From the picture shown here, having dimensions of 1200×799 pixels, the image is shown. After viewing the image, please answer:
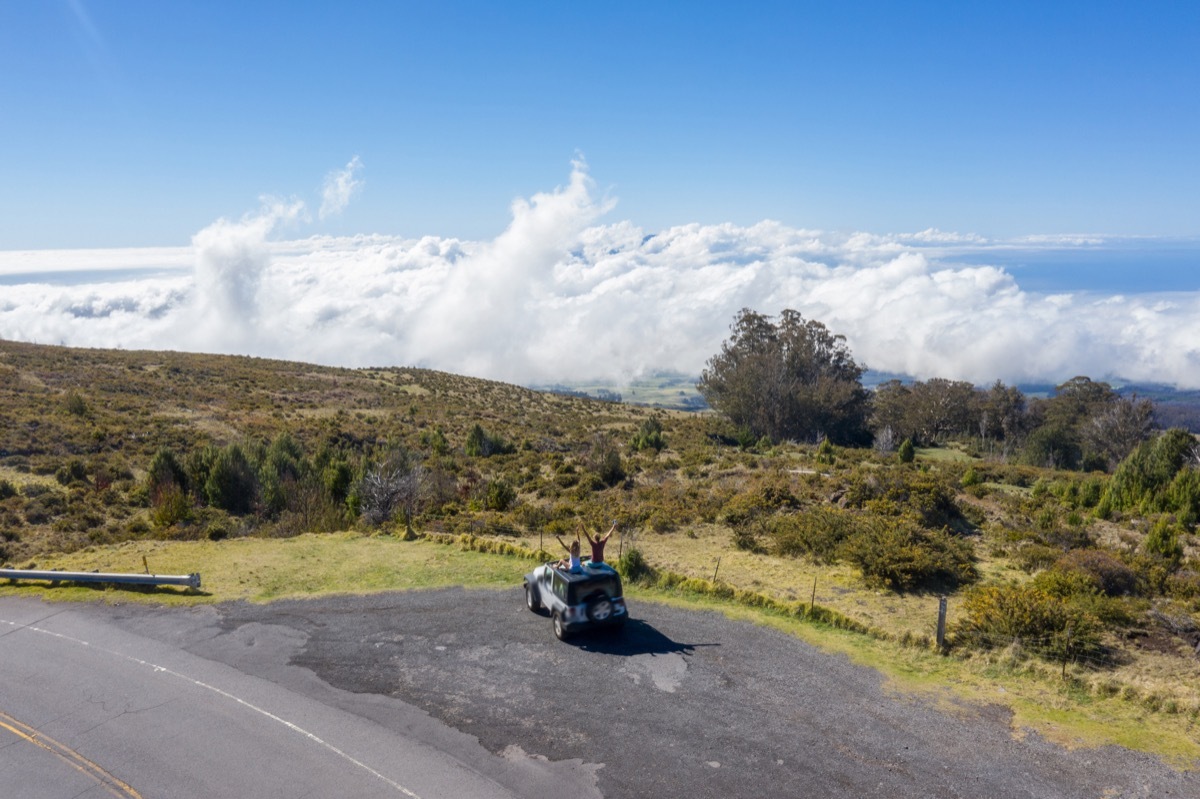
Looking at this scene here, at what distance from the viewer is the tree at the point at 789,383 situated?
4641cm

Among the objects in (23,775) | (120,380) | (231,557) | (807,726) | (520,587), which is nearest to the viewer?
(23,775)

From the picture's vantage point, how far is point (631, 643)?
491 inches

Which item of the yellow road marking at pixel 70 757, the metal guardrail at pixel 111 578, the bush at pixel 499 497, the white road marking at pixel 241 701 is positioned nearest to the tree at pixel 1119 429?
the bush at pixel 499 497

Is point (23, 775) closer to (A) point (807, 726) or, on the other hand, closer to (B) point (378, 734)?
(B) point (378, 734)

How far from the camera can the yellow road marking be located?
858 cm

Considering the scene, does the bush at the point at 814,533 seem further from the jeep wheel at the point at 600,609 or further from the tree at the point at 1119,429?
the tree at the point at 1119,429

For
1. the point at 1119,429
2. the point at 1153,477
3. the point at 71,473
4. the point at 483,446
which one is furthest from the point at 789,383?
the point at 71,473

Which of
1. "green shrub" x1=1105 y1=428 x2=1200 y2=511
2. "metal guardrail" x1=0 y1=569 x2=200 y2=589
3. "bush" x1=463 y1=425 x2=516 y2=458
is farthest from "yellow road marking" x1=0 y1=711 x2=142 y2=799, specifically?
"green shrub" x1=1105 y1=428 x2=1200 y2=511

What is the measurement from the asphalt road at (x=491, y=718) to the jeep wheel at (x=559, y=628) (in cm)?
14

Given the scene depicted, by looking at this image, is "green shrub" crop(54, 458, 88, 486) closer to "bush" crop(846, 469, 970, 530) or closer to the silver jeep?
the silver jeep

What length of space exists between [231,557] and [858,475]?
782 inches

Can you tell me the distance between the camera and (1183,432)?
24.6 metres

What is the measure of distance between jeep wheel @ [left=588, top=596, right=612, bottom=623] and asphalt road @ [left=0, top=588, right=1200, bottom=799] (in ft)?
1.74

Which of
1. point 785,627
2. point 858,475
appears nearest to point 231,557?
point 785,627
